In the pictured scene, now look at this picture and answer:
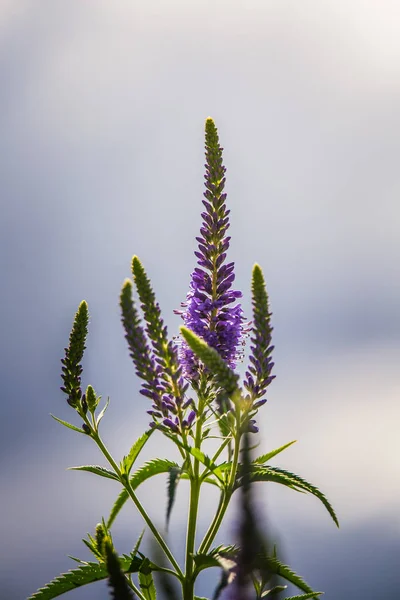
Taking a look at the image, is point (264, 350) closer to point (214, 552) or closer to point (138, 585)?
point (214, 552)

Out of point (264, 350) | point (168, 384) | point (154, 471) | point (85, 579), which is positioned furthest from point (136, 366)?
point (85, 579)

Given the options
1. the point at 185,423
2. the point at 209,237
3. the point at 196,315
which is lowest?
the point at 185,423

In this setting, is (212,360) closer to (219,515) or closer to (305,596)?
(219,515)

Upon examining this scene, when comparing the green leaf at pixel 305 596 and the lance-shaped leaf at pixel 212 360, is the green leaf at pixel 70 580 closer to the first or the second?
the green leaf at pixel 305 596

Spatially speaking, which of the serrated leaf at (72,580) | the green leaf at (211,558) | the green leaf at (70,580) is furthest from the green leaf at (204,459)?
the green leaf at (70,580)

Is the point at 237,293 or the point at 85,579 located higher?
the point at 237,293

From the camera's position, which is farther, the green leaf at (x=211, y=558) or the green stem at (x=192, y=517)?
the green stem at (x=192, y=517)

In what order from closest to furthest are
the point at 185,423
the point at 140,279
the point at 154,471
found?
1. the point at 140,279
2. the point at 185,423
3. the point at 154,471

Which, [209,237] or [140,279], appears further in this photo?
[209,237]

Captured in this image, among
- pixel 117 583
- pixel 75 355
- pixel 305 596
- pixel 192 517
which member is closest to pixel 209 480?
pixel 192 517
